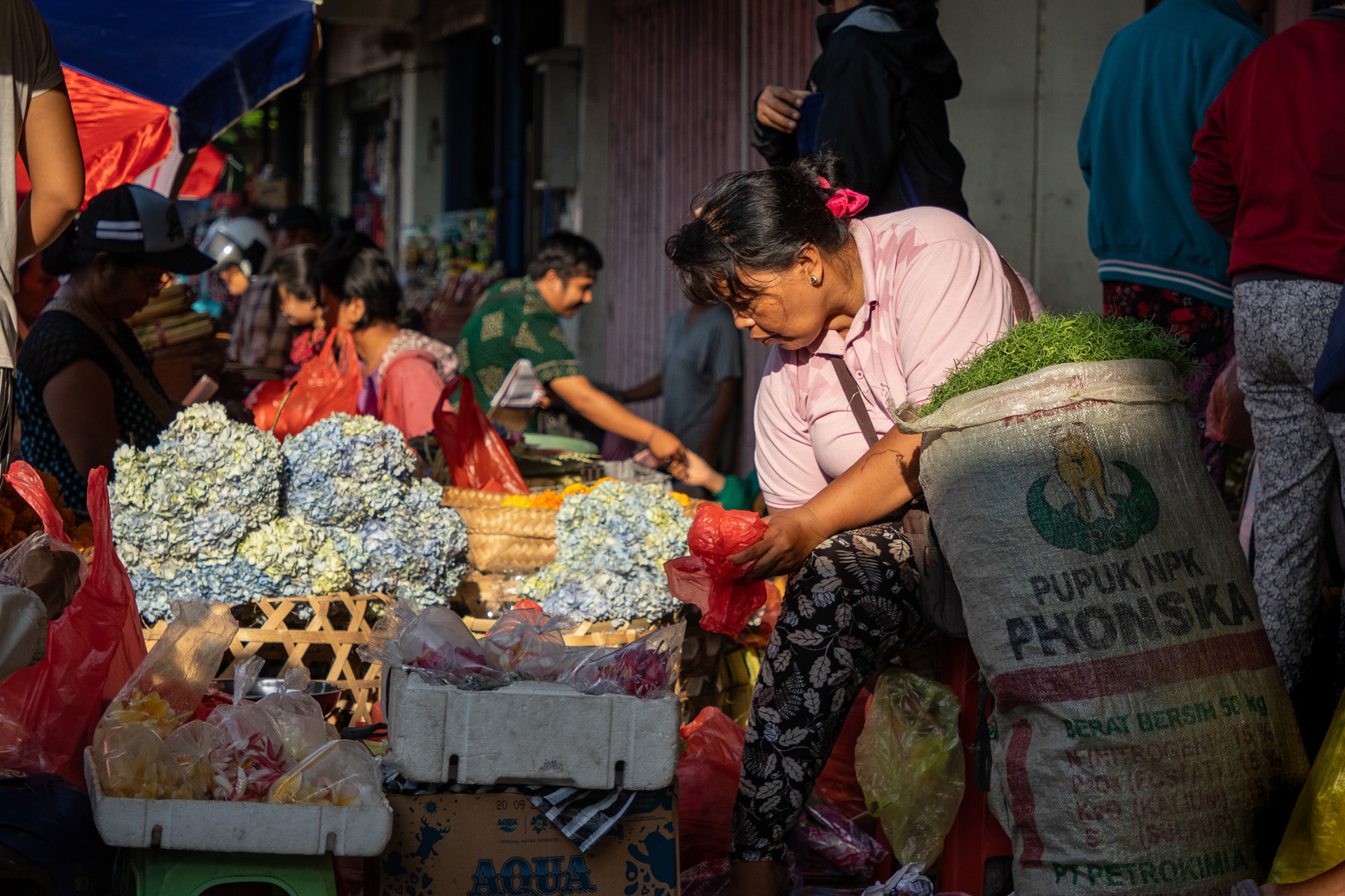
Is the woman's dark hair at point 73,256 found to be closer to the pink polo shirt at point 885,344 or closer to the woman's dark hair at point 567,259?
the pink polo shirt at point 885,344

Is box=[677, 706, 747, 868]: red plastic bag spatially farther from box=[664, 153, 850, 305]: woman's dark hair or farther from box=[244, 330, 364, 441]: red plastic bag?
box=[244, 330, 364, 441]: red plastic bag

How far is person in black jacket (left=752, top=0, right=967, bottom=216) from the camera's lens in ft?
11.0

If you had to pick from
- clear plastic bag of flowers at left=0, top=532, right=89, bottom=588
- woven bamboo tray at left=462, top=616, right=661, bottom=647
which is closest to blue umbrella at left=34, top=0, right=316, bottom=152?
woven bamboo tray at left=462, top=616, right=661, bottom=647

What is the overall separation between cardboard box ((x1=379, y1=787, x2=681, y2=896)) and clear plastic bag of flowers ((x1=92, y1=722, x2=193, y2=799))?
35 centimetres

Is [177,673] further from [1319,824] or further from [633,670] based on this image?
[1319,824]

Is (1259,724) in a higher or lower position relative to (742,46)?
lower

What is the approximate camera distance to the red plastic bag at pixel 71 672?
218 centimetres

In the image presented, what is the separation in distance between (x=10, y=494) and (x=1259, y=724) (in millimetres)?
2620

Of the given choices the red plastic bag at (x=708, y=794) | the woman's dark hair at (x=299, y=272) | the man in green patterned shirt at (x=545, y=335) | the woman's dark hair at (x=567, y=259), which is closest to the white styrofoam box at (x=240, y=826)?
the red plastic bag at (x=708, y=794)

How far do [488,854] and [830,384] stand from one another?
4.09 ft

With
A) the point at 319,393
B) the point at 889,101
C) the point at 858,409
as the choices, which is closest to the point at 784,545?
the point at 858,409

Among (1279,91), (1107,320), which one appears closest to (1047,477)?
(1107,320)

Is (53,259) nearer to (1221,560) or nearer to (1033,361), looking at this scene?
(1033,361)

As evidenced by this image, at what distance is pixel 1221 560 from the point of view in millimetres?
2201
